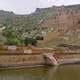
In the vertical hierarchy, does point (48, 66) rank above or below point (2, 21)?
below

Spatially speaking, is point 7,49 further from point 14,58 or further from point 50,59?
point 50,59

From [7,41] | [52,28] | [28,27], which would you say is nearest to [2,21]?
[28,27]

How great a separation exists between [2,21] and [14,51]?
27.4 metres


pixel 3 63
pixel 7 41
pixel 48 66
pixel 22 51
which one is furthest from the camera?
pixel 7 41

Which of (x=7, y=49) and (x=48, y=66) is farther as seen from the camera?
(x=48, y=66)

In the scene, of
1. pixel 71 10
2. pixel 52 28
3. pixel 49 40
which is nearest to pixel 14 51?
pixel 49 40

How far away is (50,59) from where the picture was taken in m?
30.6

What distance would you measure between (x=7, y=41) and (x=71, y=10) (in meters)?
23.9

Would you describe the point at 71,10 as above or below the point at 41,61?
above

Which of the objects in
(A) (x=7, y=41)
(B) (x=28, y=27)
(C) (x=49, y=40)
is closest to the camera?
(A) (x=7, y=41)

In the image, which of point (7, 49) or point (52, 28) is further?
point (52, 28)

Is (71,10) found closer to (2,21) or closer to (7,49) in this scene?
(2,21)

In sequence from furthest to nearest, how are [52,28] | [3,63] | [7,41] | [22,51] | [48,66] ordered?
[52,28]
[7,41]
[48,66]
[22,51]
[3,63]

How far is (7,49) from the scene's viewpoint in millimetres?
27578
